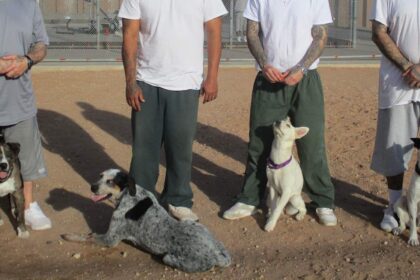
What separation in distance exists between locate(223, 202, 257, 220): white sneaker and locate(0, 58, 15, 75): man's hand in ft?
7.41

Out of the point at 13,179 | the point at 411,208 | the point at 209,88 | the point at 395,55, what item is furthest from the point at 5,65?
the point at 411,208

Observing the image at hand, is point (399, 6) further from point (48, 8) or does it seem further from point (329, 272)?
point (48, 8)

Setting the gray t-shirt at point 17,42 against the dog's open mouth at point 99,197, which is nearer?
the gray t-shirt at point 17,42

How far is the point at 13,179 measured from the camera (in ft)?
17.9

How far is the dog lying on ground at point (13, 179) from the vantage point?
17.6 ft

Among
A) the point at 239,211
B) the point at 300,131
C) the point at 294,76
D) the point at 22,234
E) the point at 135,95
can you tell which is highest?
the point at 294,76

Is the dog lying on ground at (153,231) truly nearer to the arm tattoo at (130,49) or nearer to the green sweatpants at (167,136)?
the green sweatpants at (167,136)

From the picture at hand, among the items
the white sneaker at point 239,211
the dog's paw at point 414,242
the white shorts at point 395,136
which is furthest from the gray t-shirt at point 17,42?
the dog's paw at point 414,242

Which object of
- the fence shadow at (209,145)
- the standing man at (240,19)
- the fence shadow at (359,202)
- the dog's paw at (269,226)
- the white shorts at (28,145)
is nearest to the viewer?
the white shorts at (28,145)

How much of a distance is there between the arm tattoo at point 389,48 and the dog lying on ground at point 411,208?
621mm

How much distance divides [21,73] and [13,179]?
0.87 metres

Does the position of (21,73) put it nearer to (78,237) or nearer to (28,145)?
(28,145)

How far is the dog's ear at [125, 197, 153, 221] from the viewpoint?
5277 millimetres

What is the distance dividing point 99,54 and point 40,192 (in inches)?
387
